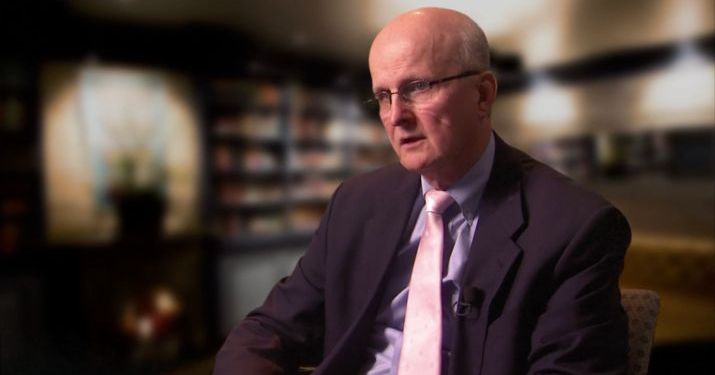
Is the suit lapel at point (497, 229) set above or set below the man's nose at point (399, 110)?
below

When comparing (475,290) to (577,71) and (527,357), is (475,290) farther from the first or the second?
(577,71)

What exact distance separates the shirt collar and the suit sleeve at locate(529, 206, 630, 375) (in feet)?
0.75

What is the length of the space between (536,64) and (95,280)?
6.15 feet

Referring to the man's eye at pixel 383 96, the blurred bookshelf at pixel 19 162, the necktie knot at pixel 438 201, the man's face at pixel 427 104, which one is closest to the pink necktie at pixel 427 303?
the necktie knot at pixel 438 201

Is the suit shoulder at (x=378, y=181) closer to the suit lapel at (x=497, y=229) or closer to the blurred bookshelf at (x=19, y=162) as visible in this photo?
the suit lapel at (x=497, y=229)

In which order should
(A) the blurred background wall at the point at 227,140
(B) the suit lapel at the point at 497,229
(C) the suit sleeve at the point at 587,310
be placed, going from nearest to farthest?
1. (C) the suit sleeve at the point at 587,310
2. (B) the suit lapel at the point at 497,229
3. (A) the blurred background wall at the point at 227,140

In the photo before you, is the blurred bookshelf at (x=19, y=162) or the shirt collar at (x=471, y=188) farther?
the blurred bookshelf at (x=19, y=162)

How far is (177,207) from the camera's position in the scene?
242cm

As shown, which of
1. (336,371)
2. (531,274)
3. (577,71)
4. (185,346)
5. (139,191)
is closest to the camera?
(531,274)

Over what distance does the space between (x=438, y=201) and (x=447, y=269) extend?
0.14 m

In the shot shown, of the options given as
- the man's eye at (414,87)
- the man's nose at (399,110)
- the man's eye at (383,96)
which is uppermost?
the man's eye at (414,87)

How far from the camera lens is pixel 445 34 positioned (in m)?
1.13

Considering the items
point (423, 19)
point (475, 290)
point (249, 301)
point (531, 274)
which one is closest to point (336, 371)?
point (475, 290)

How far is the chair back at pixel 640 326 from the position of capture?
1189 mm
